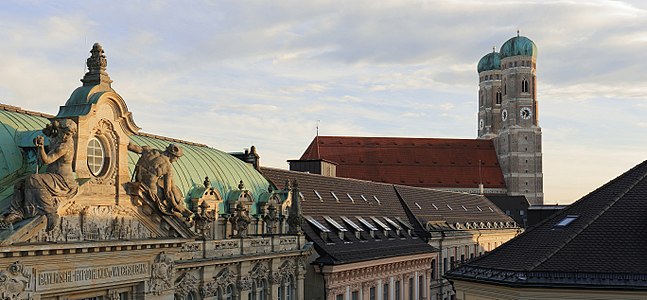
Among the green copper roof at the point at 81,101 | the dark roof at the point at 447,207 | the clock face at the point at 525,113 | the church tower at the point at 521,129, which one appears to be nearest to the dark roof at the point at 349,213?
the dark roof at the point at 447,207

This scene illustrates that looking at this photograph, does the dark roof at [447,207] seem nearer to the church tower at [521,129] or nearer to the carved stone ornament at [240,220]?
the carved stone ornament at [240,220]

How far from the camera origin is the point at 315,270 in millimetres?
49625

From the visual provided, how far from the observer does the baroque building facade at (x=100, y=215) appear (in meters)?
25.7

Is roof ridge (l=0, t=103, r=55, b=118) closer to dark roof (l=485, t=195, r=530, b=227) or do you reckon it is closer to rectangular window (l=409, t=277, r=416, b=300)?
rectangular window (l=409, t=277, r=416, b=300)

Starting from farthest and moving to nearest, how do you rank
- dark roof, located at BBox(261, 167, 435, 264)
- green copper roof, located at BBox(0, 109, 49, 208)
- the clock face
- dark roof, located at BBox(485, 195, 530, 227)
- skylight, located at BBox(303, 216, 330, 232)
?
the clock face
dark roof, located at BBox(485, 195, 530, 227)
skylight, located at BBox(303, 216, 330, 232)
dark roof, located at BBox(261, 167, 435, 264)
green copper roof, located at BBox(0, 109, 49, 208)

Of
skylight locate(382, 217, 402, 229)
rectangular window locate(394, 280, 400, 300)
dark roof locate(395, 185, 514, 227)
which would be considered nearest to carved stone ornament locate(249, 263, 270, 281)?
rectangular window locate(394, 280, 400, 300)

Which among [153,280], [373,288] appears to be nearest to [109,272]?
[153,280]

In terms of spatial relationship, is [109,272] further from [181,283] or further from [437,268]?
[437,268]

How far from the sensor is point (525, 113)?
188000 millimetres

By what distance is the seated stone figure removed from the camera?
25.6 m

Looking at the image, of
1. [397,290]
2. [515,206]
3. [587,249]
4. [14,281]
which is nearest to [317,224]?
[397,290]

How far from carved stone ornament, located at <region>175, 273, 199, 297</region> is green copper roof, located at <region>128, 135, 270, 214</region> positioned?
4.61 m

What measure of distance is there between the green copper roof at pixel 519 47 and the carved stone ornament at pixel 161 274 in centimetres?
16992

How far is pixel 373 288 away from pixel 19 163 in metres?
34.1
